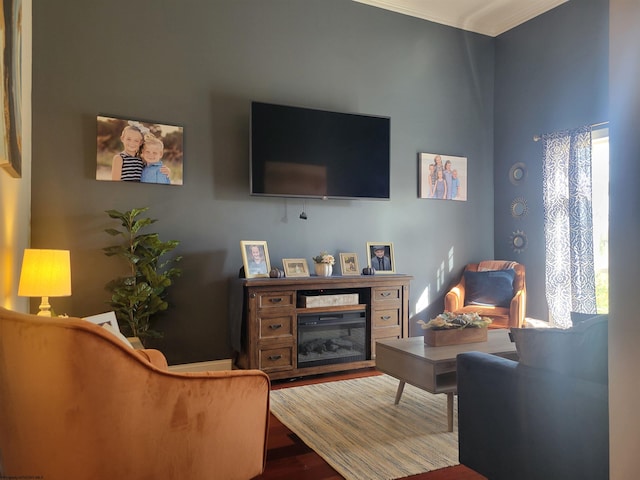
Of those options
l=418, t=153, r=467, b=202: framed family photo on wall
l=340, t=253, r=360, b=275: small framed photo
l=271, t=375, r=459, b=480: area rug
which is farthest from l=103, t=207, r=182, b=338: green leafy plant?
l=418, t=153, r=467, b=202: framed family photo on wall

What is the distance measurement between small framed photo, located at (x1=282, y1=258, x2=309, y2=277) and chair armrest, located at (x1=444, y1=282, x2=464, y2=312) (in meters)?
1.58

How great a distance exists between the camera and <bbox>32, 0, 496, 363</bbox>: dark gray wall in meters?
3.67

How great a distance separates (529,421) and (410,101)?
4.02 metres

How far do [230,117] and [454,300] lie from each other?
2.85 m

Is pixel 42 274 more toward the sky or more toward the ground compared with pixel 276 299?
more toward the sky

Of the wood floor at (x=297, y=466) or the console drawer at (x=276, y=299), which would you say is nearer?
the wood floor at (x=297, y=466)

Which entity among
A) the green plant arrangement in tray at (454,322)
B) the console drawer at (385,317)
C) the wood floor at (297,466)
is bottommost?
the wood floor at (297,466)

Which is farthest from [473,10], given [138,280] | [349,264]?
[138,280]

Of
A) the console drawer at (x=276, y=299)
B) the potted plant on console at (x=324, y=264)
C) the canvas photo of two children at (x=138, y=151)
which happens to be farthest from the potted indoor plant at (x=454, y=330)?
the canvas photo of two children at (x=138, y=151)

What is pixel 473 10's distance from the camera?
5148mm

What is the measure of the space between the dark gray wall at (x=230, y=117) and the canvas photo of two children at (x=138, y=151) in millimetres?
80

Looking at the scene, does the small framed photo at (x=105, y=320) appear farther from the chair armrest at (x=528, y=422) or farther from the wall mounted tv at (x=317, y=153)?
the chair armrest at (x=528, y=422)

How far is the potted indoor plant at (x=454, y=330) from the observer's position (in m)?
3.06

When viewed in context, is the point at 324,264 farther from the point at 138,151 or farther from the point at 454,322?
the point at 138,151
